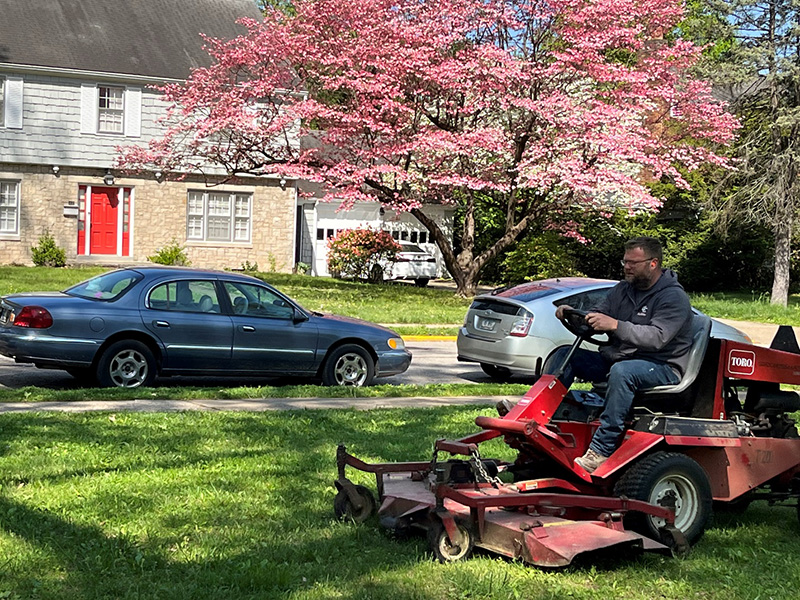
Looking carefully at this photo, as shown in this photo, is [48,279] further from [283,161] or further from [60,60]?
[60,60]

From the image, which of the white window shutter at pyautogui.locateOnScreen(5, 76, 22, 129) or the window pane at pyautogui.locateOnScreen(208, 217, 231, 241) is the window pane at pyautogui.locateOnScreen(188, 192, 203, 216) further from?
the white window shutter at pyautogui.locateOnScreen(5, 76, 22, 129)

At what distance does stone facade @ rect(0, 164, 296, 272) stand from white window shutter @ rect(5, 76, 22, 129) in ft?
4.51

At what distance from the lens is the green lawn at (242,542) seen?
16.3ft

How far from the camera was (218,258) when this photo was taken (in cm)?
3409

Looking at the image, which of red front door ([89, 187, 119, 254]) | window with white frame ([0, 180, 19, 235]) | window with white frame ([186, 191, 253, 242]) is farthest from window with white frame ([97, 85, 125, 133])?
window with white frame ([186, 191, 253, 242])

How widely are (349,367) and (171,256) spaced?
65.9ft

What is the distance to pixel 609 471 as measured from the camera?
5.97 m

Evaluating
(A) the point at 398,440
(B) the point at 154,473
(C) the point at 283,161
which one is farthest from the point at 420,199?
(B) the point at 154,473

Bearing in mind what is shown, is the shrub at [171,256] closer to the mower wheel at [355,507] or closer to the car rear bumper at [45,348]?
the car rear bumper at [45,348]

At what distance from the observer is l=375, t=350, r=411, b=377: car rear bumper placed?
13.0 metres

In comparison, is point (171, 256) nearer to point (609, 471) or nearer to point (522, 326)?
point (522, 326)

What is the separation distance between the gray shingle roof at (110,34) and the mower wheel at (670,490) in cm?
2891

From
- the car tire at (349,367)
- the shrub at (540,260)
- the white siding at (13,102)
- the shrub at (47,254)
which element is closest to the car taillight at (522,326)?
the car tire at (349,367)

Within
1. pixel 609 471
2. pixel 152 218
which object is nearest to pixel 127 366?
pixel 609 471
